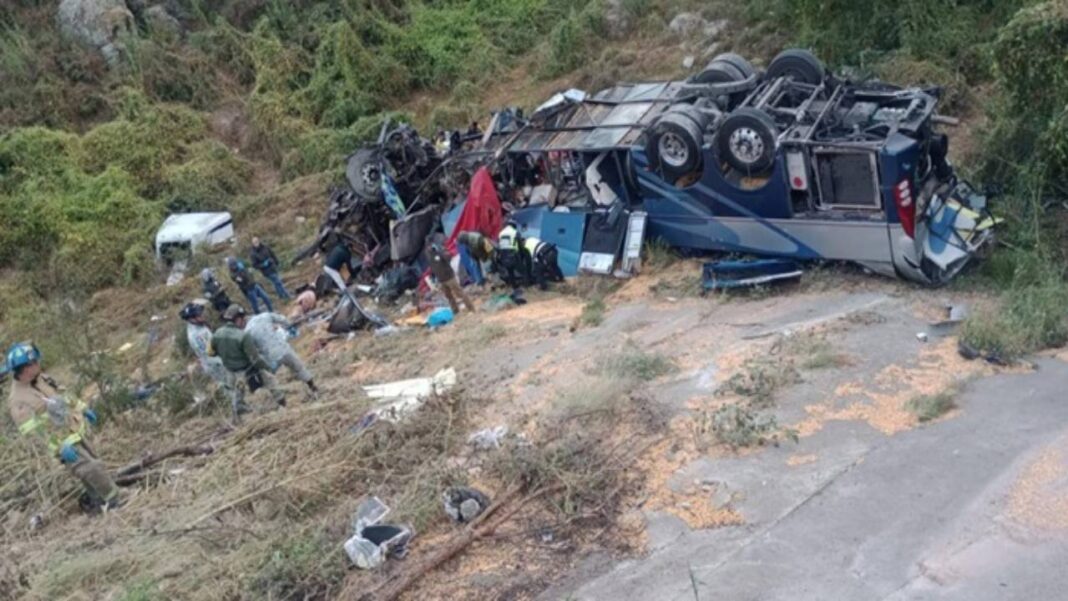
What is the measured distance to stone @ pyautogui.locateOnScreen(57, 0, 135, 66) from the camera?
23.3m

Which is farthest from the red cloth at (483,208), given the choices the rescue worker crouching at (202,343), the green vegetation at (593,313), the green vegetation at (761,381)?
the green vegetation at (761,381)

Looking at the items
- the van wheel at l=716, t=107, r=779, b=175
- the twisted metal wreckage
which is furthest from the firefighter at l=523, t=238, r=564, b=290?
the van wheel at l=716, t=107, r=779, b=175

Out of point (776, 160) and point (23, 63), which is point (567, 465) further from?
point (23, 63)

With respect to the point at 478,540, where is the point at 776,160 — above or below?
above

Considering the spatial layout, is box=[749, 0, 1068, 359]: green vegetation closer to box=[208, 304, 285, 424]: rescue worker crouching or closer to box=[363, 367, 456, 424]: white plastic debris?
box=[363, 367, 456, 424]: white plastic debris

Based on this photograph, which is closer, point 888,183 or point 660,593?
point 660,593

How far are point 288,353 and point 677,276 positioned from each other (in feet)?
14.4

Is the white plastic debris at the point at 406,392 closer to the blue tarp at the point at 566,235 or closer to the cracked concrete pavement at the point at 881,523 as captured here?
the cracked concrete pavement at the point at 881,523

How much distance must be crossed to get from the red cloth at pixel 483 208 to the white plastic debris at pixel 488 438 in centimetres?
549

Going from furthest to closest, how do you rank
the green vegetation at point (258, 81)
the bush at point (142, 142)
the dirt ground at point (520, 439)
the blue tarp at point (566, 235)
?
the bush at point (142, 142) < the green vegetation at point (258, 81) < the blue tarp at point (566, 235) < the dirt ground at point (520, 439)

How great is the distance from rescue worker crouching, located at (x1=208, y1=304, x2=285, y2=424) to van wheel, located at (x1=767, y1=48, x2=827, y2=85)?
6.49m

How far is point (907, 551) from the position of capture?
6492mm

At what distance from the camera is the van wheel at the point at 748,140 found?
10969mm

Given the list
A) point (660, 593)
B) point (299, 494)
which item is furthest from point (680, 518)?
point (299, 494)
